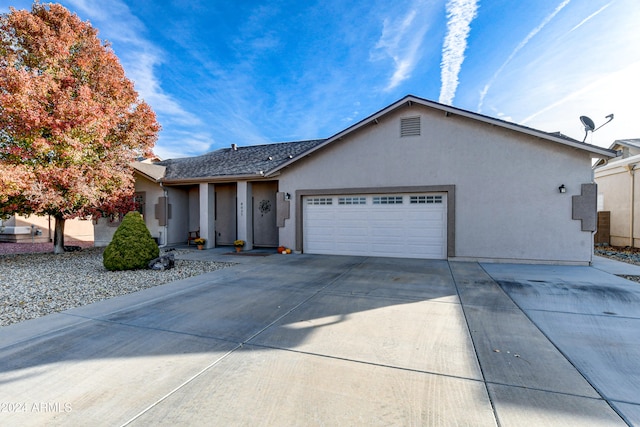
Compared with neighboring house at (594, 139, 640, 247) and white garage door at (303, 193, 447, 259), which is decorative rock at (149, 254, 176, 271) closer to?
white garage door at (303, 193, 447, 259)

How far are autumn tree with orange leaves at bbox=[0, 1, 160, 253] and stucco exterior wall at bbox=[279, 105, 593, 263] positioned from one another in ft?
28.7

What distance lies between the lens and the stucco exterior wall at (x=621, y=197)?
12.0 meters

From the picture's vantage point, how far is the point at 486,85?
12.6m

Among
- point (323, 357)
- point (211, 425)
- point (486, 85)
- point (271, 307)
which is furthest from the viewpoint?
point (486, 85)

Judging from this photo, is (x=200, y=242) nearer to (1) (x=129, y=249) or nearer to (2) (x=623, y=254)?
(1) (x=129, y=249)

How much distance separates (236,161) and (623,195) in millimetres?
17514

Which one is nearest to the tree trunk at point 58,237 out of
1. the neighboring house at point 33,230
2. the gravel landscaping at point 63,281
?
the gravel landscaping at point 63,281

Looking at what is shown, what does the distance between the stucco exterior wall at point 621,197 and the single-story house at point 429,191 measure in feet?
20.9

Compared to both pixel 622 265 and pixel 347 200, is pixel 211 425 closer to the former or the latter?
pixel 347 200

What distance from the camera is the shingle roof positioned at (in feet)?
40.7

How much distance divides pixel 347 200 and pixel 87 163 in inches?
369

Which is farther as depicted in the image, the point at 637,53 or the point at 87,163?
the point at 87,163

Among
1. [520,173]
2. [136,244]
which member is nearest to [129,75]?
[136,244]

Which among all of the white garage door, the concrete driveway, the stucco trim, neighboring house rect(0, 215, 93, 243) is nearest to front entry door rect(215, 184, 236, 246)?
the stucco trim
